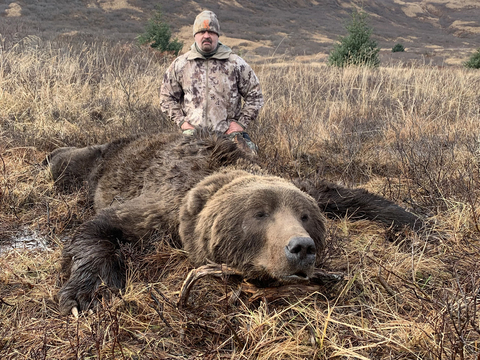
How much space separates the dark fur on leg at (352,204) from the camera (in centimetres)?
345

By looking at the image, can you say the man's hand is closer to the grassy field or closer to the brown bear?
the grassy field

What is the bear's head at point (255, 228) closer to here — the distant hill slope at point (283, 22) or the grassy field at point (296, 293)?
the grassy field at point (296, 293)

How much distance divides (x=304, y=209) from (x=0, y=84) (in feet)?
21.1

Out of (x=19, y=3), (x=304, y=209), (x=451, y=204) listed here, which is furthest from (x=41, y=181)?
(x=19, y=3)

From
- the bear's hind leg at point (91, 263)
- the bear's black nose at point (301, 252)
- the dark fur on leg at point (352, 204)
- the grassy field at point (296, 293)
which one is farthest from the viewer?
the dark fur on leg at point (352, 204)

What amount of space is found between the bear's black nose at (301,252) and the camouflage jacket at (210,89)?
3.00m

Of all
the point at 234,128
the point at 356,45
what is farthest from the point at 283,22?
the point at 234,128

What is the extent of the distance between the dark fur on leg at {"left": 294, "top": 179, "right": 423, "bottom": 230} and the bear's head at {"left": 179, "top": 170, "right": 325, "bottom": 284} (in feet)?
3.04

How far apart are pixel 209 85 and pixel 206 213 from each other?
2.63 meters

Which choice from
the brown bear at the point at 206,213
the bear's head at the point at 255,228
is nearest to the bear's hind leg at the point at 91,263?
the brown bear at the point at 206,213

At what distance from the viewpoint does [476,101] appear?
305 inches

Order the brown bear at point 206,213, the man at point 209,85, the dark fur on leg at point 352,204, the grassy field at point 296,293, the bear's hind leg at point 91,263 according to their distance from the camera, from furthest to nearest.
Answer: the man at point 209,85 < the dark fur on leg at point 352,204 < the bear's hind leg at point 91,263 < the brown bear at point 206,213 < the grassy field at point 296,293

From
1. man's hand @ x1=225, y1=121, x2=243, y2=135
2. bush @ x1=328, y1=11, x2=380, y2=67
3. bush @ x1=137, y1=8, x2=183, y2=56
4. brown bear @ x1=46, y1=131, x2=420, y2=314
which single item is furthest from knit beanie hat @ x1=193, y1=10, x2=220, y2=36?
bush @ x1=137, y1=8, x2=183, y2=56

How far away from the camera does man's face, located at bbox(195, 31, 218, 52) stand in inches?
187
